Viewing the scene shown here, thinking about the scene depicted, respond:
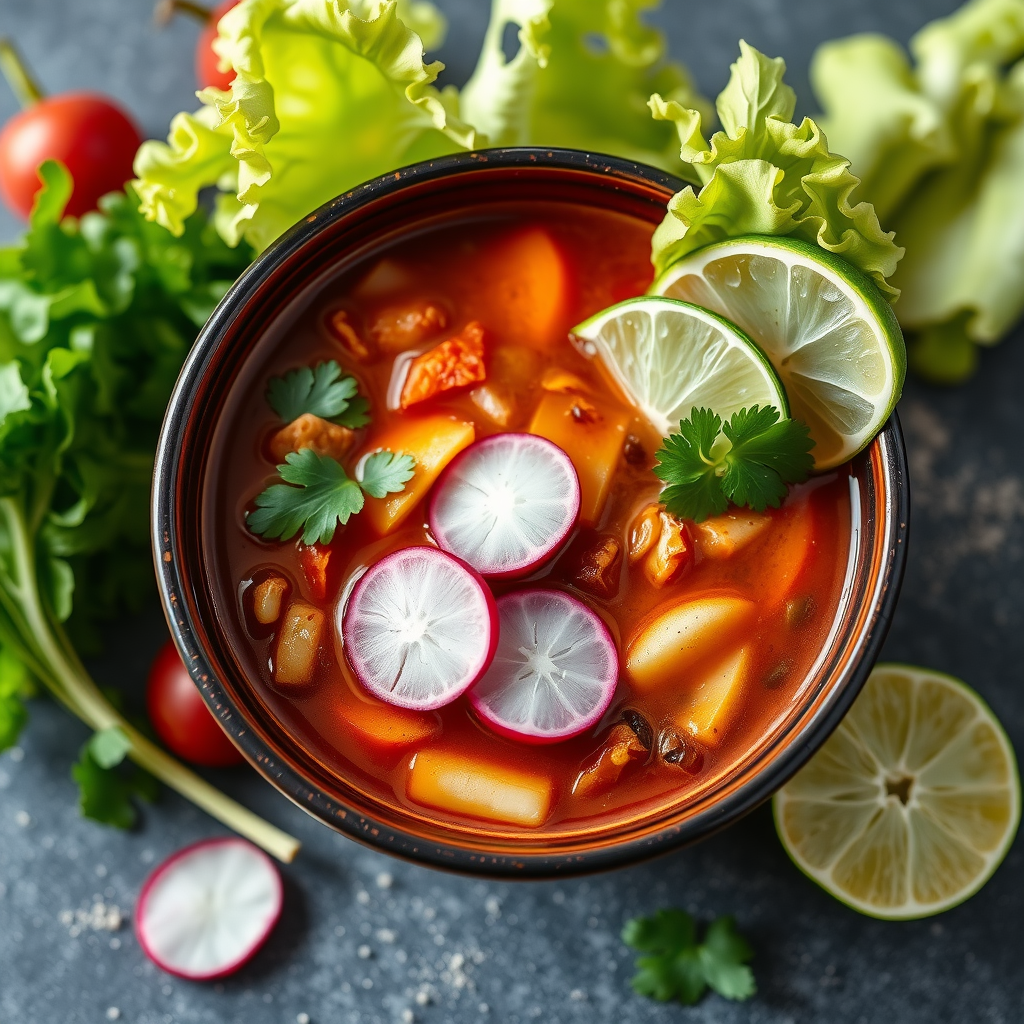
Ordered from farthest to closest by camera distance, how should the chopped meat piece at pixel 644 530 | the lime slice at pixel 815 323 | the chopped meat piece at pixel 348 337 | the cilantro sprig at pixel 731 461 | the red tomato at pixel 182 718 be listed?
1. the red tomato at pixel 182 718
2. the chopped meat piece at pixel 348 337
3. the chopped meat piece at pixel 644 530
4. the cilantro sprig at pixel 731 461
5. the lime slice at pixel 815 323

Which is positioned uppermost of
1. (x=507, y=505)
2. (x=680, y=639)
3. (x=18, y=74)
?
(x=18, y=74)

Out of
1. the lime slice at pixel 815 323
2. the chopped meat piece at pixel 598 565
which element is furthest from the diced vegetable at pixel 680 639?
the lime slice at pixel 815 323

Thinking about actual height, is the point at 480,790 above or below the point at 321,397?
below

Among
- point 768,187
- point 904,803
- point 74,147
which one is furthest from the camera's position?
point 74,147

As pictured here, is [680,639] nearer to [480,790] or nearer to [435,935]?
[480,790]

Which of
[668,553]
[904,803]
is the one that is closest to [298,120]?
[668,553]

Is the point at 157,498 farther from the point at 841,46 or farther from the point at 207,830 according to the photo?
the point at 841,46

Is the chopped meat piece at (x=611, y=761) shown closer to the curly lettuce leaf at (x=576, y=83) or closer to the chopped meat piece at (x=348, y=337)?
the chopped meat piece at (x=348, y=337)
